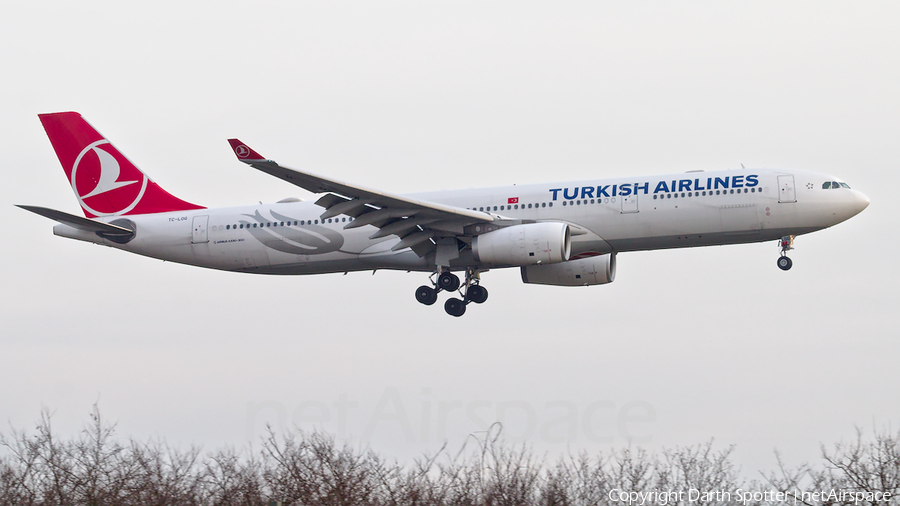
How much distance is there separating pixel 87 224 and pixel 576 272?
59.5ft

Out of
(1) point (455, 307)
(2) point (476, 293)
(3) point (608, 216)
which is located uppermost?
(3) point (608, 216)

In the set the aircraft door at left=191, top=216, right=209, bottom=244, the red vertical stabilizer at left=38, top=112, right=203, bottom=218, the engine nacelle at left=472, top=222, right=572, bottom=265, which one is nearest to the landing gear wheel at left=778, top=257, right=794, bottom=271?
the engine nacelle at left=472, top=222, right=572, bottom=265

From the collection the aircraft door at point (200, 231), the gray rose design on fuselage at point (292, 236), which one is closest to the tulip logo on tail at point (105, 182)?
the aircraft door at point (200, 231)

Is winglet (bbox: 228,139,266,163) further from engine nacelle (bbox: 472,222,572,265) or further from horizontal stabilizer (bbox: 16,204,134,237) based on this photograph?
horizontal stabilizer (bbox: 16,204,134,237)

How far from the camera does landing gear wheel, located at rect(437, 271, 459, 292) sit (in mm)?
41781

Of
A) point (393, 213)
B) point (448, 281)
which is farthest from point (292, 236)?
point (448, 281)

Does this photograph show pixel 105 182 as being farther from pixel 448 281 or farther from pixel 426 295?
pixel 448 281

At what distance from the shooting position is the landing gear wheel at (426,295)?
42.9m

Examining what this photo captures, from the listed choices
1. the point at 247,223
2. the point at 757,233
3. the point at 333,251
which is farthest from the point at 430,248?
the point at 757,233

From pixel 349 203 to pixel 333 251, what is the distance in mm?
4303

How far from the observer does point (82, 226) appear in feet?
144

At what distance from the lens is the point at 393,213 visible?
39094 mm

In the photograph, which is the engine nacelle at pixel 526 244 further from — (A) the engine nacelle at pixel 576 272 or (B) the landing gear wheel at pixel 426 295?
(B) the landing gear wheel at pixel 426 295

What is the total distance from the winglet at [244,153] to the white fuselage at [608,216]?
782 cm
